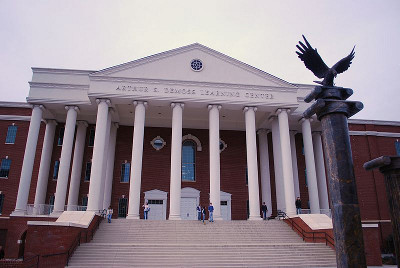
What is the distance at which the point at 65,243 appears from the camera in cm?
1712

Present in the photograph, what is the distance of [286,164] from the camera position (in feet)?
88.5

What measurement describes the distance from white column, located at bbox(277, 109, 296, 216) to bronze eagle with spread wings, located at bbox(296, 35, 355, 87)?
17607 mm

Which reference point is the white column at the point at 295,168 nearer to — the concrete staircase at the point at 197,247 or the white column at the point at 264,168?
the white column at the point at 264,168

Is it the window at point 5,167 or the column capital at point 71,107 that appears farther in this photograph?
the window at point 5,167

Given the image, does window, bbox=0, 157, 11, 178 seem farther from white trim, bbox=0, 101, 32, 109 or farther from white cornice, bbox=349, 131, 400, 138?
white cornice, bbox=349, 131, 400, 138

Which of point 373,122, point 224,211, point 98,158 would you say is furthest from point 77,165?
point 373,122

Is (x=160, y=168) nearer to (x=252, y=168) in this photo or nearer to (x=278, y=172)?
(x=252, y=168)

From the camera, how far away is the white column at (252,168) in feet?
84.7

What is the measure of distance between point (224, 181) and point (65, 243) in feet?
60.0

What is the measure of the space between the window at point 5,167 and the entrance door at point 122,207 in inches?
436

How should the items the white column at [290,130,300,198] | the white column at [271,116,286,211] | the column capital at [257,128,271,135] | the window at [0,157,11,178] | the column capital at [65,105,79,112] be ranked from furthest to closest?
the column capital at [257,128,271,135]
the window at [0,157,11,178]
the white column at [290,130,300,198]
the white column at [271,116,286,211]
the column capital at [65,105,79,112]

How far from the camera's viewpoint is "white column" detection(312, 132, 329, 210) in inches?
1264

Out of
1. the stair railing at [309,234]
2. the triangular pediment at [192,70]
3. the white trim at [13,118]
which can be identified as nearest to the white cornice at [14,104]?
the white trim at [13,118]

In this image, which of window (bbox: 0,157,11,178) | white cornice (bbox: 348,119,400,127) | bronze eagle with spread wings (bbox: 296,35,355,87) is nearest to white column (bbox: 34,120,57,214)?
window (bbox: 0,157,11,178)
